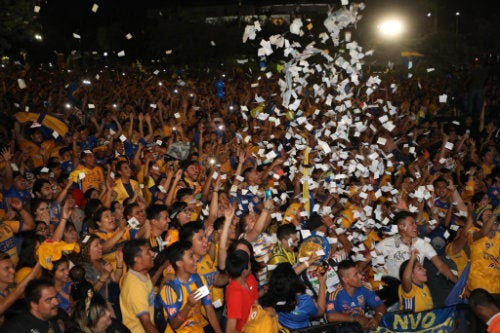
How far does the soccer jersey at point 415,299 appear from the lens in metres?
4.89

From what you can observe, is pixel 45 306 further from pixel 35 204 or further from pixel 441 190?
pixel 441 190

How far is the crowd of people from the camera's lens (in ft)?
14.1

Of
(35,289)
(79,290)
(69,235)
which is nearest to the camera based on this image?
(35,289)

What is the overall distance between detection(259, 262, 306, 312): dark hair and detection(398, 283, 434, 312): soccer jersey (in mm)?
1244

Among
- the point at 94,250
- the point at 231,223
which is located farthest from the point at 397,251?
the point at 94,250

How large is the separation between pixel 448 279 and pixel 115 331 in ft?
11.4

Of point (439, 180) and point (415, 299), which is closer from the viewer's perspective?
point (415, 299)

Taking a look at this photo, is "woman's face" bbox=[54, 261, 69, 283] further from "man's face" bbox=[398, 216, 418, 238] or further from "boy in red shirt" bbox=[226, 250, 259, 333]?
"man's face" bbox=[398, 216, 418, 238]

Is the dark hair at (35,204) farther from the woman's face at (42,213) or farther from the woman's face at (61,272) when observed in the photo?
the woman's face at (61,272)

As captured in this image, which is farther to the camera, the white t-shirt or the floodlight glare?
the floodlight glare

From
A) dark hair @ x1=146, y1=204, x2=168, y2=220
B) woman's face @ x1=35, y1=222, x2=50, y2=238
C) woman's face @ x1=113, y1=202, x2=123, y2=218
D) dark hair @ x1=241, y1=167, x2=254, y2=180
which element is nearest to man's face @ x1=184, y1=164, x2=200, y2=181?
dark hair @ x1=241, y1=167, x2=254, y2=180

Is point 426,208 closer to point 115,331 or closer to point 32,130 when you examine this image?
point 115,331

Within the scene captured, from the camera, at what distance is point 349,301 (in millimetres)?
4891

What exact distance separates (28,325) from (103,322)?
0.56 metres
